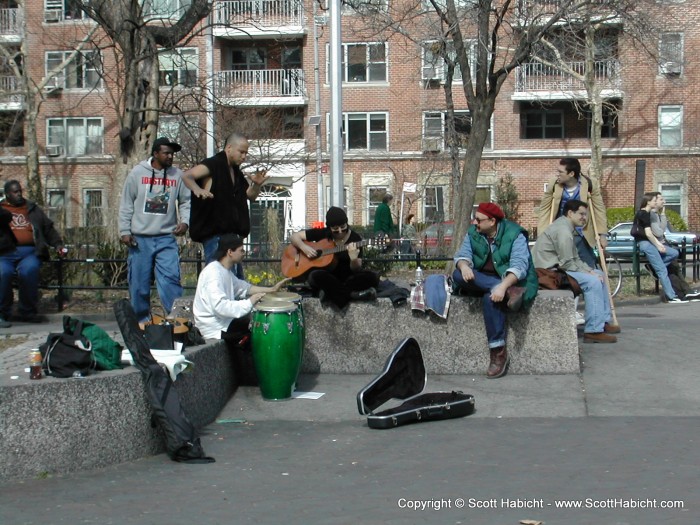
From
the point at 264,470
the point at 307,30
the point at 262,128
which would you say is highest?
the point at 307,30

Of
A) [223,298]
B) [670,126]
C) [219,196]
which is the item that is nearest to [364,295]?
[223,298]

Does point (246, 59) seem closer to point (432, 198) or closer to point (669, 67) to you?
point (432, 198)

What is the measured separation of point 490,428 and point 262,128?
31.2 meters

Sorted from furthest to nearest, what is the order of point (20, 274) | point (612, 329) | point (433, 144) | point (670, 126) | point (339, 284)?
point (670, 126) → point (433, 144) → point (20, 274) → point (612, 329) → point (339, 284)

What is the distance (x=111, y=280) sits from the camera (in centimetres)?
1616

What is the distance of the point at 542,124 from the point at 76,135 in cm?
2062

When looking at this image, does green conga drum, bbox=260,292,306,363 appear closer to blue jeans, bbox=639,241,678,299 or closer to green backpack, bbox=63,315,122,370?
green backpack, bbox=63,315,122,370

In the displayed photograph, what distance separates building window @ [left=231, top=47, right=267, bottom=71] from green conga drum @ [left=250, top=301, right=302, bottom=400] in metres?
37.7

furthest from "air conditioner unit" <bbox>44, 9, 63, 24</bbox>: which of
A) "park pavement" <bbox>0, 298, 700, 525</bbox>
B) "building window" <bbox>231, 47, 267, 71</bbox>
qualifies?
"park pavement" <bbox>0, 298, 700, 525</bbox>

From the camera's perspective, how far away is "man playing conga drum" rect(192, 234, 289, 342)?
8234 mm

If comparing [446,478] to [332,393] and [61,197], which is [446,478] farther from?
[61,197]

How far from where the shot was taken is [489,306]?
869cm

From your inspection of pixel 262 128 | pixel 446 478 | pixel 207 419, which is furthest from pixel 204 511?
pixel 262 128

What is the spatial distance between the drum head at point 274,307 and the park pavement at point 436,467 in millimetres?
806
